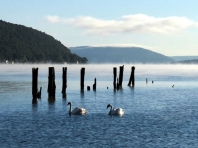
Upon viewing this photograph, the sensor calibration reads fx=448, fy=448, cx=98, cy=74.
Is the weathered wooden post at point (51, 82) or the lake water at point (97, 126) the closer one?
the lake water at point (97, 126)

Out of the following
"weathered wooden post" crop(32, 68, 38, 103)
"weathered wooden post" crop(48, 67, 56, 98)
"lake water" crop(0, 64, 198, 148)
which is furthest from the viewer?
"weathered wooden post" crop(48, 67, 56, 98)

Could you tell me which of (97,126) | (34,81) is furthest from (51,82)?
(97,126)

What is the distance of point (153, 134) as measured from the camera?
2927 centimetres

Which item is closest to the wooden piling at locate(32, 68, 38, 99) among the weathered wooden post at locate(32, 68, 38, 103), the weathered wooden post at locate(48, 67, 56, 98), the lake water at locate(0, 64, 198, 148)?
the weathered wooden post at locate(32, 68, 38, 103)

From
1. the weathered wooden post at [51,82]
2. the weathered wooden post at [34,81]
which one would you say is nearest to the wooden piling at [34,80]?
the weathered wooden post at [34,81]

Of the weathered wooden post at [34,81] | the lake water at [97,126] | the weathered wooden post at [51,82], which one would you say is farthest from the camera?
the weathered wooden post at [51,82]

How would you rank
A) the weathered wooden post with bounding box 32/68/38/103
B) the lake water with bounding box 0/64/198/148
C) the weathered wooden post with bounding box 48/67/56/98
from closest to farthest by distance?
1. the lake water with bounding box 0/64/198/148
2. the weathered wooden post with bounding box 32/68/38/103
3. the weathered wooden post with bounding box 48/67/56/98

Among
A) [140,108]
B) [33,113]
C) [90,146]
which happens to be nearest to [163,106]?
[140,108]

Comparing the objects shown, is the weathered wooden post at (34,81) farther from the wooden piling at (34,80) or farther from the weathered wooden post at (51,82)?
the weathered wooden post at (51,82)

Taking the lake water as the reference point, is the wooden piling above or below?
above

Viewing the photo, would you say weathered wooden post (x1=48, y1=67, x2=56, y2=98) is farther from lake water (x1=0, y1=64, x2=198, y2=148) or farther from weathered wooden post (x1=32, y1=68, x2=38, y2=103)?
lake water (x1=0, y1=64, x2=198, y2=148)

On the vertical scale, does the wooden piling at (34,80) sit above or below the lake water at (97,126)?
above

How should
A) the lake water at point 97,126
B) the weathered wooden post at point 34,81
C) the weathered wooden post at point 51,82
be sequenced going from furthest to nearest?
the weathered wooden post at point 51,82 → the weathered wooden post at point 34,81 → the lake water at point 97,126

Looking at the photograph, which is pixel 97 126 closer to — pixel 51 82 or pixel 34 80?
pixel 34 80
